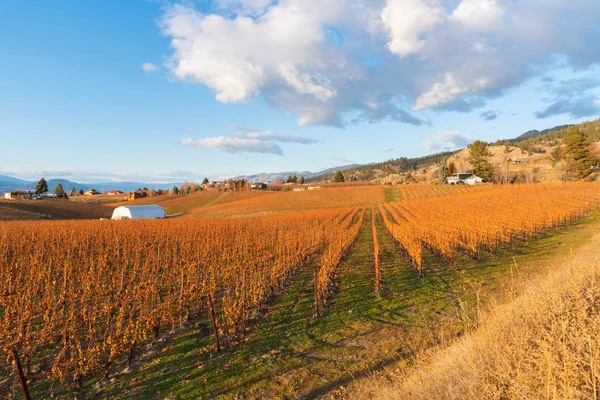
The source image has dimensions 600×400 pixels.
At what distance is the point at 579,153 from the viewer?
55.6m

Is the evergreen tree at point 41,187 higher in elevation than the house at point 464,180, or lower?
higher

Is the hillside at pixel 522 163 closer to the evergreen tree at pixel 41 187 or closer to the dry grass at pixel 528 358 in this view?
the dry grass at pixel 528 358

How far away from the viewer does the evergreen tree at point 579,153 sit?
55062 millimetres

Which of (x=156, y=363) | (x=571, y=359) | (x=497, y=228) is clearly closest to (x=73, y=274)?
(x=156, y=363)

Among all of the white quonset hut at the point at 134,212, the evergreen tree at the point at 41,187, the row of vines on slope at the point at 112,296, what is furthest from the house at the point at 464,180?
the evergreen tree at the point at 41,187

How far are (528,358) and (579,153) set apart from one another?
72140 millimetres

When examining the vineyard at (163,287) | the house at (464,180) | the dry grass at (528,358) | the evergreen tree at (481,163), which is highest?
the evergreen tree at (481,163)

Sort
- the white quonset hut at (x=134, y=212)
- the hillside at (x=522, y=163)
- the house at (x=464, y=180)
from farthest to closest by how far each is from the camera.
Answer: the hillside at (x=522, y=163), the house at (x=464, y=180), the white quonset hut at (x=134, y=212)

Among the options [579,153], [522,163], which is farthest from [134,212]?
[522,163]

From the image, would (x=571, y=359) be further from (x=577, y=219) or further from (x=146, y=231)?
(x=577, y=219)

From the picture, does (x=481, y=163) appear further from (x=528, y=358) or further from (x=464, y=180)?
(x=528, y=358)

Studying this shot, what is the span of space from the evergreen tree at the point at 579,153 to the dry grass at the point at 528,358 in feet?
225

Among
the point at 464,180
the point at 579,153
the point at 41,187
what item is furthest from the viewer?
the point at 41,187

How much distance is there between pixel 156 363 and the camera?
627 centimetres
